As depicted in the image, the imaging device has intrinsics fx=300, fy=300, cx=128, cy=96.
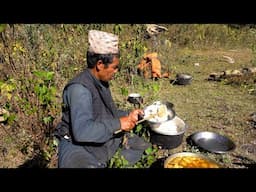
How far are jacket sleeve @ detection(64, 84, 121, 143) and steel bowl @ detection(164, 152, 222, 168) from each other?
67 centimetres

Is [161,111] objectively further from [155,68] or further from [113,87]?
[155,68]

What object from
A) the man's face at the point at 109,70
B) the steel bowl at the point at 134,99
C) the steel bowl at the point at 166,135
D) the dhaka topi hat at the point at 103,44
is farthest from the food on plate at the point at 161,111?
the steel bowl at the point at 134,99

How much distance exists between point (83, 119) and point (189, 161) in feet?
3.77

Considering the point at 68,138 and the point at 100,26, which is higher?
the point at 100,26

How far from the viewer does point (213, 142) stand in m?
4.24

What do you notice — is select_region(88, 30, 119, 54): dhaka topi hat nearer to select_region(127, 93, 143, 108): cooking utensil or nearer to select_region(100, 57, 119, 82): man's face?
select_region(100, 57, 119, 82): man's face

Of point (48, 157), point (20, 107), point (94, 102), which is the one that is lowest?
point (48, 157)

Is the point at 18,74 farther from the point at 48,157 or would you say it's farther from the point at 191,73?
the point at 191,73

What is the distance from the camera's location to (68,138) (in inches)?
115

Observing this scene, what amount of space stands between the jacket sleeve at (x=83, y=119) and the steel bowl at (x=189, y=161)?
0.67 meters

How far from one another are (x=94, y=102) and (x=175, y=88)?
4.19m

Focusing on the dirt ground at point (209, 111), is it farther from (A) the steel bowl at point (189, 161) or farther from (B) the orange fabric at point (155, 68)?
(A) the steel bowl at point (189, 161)

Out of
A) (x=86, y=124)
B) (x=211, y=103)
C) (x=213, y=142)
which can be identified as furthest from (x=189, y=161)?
(x=211, y=103)
